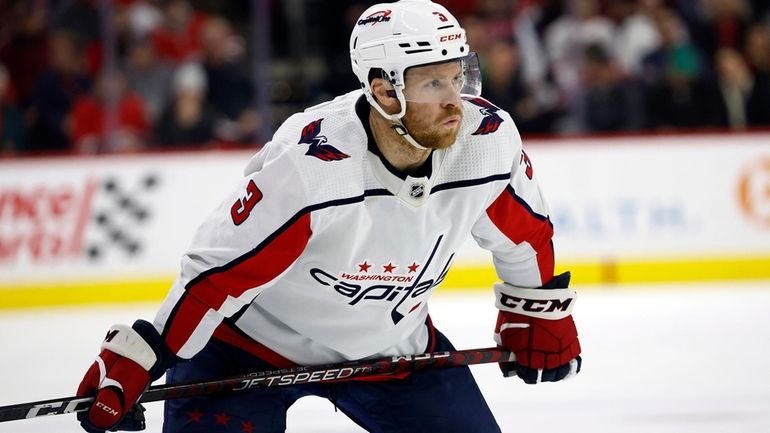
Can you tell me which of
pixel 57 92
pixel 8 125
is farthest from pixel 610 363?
pixel 8 125

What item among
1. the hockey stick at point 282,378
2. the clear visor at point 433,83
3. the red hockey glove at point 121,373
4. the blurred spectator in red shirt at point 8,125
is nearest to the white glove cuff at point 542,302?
the hockey stick at point 282,378

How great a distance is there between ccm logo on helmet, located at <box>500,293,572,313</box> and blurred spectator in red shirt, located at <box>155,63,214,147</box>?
13.2ft

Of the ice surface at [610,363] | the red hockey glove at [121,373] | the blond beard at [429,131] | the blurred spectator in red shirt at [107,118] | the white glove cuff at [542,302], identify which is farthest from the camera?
the blurred spectator in red shirt at [107,118]

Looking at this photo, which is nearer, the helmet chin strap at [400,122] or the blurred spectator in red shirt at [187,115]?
the helmet chin strap at [400,122]

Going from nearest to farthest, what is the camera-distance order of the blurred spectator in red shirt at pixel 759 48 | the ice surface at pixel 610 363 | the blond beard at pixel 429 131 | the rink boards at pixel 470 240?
the blond beard at pixel 429 131
the ice surface at pixel 610 363
the rink boards at pixel 470 240
the blurred spectator in red shirt at pixel 759 48

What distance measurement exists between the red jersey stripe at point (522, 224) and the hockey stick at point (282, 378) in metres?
0.27

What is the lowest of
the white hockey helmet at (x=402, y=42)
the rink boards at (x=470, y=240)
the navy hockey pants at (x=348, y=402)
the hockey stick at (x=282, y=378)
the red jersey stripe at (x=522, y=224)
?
the rink boards at (x=470, y=240)

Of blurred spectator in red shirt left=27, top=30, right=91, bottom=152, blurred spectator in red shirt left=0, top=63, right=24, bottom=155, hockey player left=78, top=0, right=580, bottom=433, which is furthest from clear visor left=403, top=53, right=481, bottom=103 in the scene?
blurred spectator in red shirt left=0, top=63, right=24, bottom=155

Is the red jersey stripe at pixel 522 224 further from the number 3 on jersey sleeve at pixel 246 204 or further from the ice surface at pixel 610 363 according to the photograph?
the ice surface at pixel 610 363

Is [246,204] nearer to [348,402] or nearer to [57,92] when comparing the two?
[348,402]

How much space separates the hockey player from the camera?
2430 millimetres

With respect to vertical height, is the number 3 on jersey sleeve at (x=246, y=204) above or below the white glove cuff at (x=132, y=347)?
above

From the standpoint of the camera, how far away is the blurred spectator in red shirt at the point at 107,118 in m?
6.55

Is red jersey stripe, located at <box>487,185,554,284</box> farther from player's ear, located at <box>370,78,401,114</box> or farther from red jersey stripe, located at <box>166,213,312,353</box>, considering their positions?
red jersey stripe, located at <box>166,213,312,353</box>
